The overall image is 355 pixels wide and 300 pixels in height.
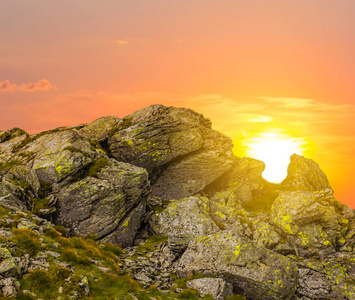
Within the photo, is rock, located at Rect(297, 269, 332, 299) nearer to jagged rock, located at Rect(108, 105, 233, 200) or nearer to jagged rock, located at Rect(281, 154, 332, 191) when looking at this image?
jagged rock, located at Rect(108, 105, 233, 200)

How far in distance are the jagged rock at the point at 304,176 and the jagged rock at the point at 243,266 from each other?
2986cm

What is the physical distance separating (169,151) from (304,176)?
104ft

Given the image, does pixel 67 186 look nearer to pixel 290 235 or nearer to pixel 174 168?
pixel 174 168

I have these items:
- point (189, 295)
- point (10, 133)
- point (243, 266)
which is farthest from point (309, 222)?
point (10, 133)

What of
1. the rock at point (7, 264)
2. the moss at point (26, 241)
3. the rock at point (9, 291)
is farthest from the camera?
the moss at point (26, 241)

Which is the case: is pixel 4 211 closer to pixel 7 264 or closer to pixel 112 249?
pixel 7 264

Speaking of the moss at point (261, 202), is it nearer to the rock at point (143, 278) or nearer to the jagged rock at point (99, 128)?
the rock at point (143, 278)

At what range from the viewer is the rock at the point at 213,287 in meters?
24.4

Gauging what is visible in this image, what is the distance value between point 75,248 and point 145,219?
607 inches

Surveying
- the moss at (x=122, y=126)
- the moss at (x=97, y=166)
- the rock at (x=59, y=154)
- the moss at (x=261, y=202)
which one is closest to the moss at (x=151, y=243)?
the moss at (x=97, y=166)

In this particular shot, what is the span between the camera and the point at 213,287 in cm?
2489

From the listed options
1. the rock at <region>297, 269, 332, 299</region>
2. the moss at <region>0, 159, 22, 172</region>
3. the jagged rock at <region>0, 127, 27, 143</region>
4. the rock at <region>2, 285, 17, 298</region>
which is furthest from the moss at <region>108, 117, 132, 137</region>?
the rock at <region>297, 269, 332, 299</region>

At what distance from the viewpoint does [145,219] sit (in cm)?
3972

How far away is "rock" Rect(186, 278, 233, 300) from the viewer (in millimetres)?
24441
